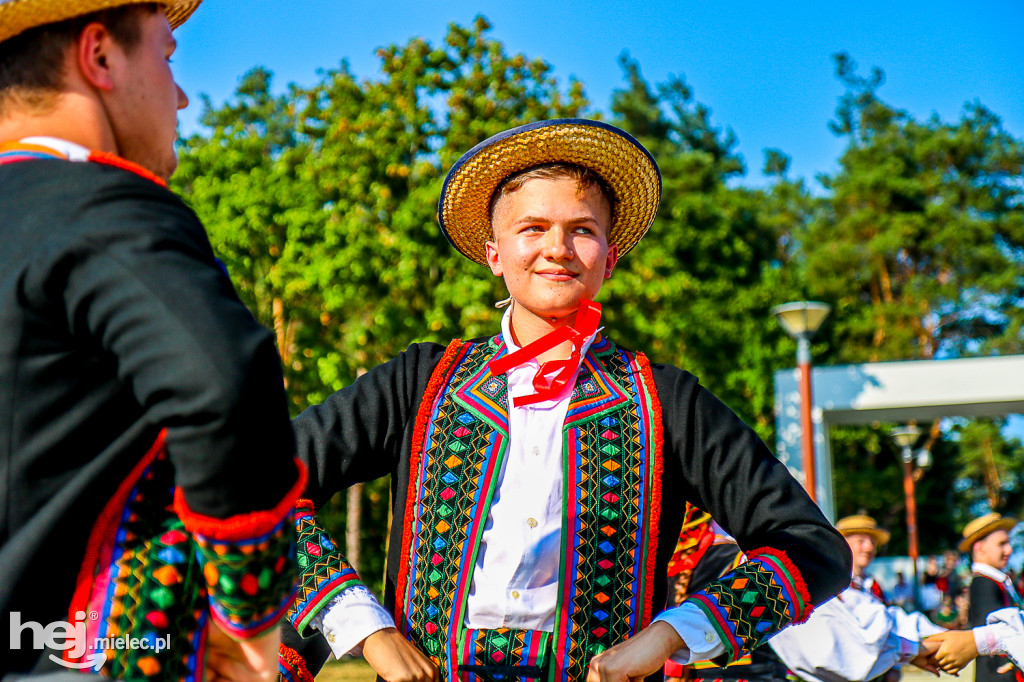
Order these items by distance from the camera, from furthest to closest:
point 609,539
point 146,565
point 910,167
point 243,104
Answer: point 910,167 < point 243,104 < point 609,539 < point 146,565

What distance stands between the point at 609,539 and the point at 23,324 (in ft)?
4.41

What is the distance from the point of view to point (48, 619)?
124cm

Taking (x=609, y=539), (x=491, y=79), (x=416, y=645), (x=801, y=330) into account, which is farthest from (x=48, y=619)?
(x=491, y=79)

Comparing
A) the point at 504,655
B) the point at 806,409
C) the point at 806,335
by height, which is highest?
the point at 806,335

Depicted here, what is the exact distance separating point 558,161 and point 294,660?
1464 millimetres

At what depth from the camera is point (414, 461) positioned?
2.30 m

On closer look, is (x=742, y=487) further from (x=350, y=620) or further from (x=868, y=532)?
(x=868, y=532)

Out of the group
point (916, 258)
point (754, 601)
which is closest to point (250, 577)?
point (754, 601)

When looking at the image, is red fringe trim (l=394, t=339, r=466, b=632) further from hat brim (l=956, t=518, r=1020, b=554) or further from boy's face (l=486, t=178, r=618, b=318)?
hat brim (l=956, t=518, r=1020, b=554)

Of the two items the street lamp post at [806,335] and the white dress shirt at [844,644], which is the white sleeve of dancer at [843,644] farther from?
the street lamp post at [806,335]

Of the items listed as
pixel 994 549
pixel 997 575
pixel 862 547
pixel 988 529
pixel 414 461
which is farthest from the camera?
pixel 862 547

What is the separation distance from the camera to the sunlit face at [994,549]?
8.22 meters

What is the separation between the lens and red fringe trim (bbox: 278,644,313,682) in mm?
2139

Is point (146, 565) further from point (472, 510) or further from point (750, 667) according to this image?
point (750, 667)
